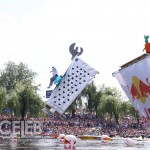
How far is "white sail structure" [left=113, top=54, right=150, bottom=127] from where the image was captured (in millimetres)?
12279

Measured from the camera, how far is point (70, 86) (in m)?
48.2

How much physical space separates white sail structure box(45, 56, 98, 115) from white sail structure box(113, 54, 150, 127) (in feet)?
108

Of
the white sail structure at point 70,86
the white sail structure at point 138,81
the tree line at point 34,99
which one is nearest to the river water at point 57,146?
the white sail structure at point 70,86

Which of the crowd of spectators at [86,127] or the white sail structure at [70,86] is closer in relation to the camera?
the white sail structure at [70,86]

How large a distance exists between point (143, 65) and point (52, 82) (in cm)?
3943

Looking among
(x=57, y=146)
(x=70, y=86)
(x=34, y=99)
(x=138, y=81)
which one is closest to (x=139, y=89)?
(x=138, y=81)

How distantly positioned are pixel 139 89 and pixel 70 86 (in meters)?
35.2

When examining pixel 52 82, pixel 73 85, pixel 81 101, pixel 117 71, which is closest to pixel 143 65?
pixel 117 71

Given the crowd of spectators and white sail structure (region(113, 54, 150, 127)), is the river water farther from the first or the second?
white sail structure (region(113, 54, 150, 127))

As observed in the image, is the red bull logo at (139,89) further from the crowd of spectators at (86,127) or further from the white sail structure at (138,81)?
the crowd of spectators at (86,127)

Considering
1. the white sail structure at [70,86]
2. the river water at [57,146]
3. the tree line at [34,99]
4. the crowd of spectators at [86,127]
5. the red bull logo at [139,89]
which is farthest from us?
the tree line at [34,99]

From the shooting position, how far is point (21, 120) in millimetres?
64188

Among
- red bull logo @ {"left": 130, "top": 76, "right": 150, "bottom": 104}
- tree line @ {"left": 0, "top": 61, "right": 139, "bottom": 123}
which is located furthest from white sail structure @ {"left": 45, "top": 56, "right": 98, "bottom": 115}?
red bull logo @ {"left": 130, "top": 76, "right": 150, "bottom": 104}

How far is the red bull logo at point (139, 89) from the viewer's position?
12.5m
